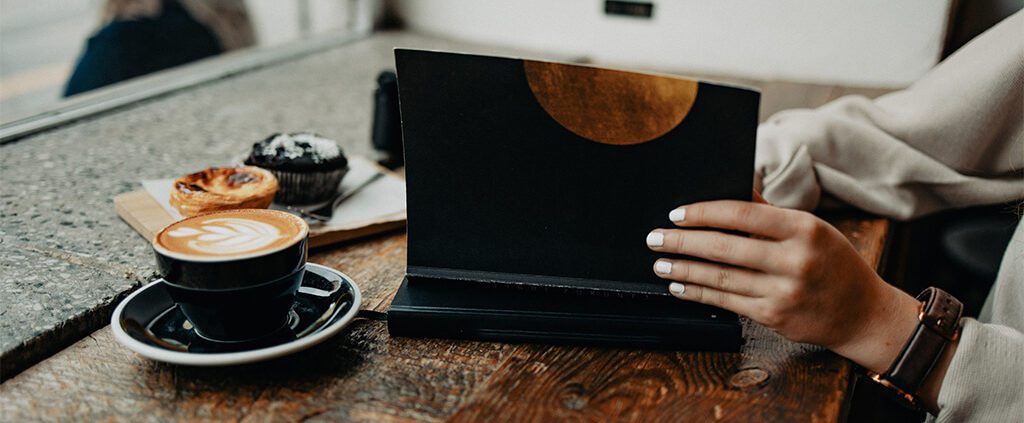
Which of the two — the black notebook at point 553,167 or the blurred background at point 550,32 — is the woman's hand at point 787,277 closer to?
the black notebook at point 553,167

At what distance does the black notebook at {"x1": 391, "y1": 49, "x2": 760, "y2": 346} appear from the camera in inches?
24.2

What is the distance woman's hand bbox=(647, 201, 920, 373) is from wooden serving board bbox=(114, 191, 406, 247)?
15.1 inches

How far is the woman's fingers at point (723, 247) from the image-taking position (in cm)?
62

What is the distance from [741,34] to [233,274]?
136 centimetres

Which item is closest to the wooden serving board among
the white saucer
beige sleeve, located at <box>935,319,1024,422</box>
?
the white saucer

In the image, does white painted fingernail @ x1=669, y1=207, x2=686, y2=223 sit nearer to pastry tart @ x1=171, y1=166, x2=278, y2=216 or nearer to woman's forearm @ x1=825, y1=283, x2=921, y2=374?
woman's forearm @ x1=825, y1=283, x2=921, y2=374

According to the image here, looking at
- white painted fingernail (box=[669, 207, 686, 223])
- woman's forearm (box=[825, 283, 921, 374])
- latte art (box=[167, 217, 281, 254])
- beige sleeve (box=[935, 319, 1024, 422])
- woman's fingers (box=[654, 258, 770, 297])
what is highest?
white painted fingernail (box=[669, 207, 686, 223])

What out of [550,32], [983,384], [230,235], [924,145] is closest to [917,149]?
[924,145]

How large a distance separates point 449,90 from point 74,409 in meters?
0.38

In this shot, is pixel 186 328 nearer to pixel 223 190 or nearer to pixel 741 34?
pixel 223 190

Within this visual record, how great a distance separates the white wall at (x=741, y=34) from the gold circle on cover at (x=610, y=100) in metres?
1.07

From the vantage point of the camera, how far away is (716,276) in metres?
0.64

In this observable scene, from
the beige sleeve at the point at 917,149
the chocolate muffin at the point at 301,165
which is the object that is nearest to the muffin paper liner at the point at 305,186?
the chocolate muffin at the point at 301,165

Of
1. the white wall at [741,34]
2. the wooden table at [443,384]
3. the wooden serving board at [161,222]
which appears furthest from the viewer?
the white wall at [741,34]
